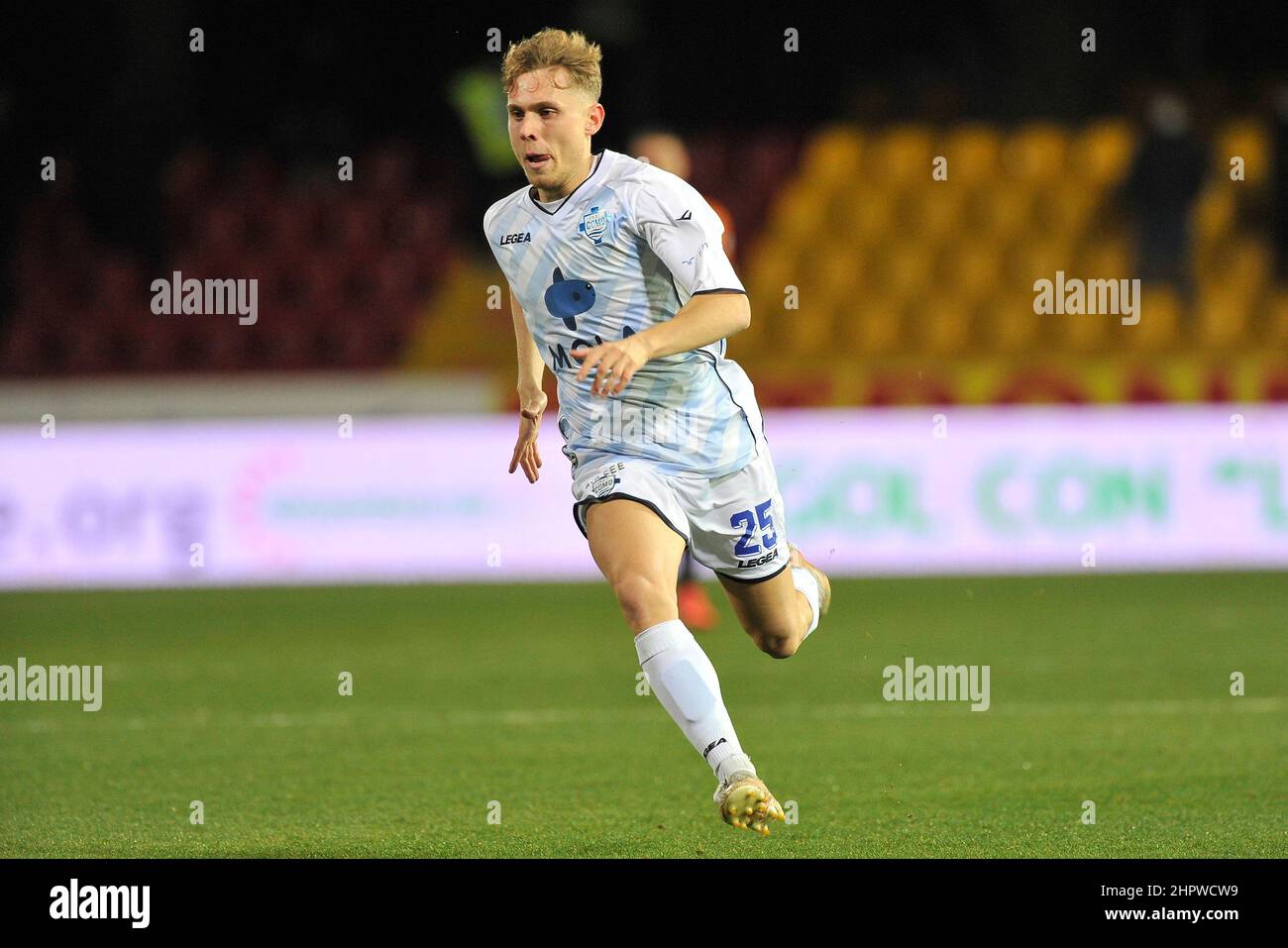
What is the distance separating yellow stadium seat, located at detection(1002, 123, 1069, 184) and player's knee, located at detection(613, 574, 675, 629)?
11.0 meters

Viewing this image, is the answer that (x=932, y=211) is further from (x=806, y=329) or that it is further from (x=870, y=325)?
(x=806, y=329)

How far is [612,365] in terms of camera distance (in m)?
4.27

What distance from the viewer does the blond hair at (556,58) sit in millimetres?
4703

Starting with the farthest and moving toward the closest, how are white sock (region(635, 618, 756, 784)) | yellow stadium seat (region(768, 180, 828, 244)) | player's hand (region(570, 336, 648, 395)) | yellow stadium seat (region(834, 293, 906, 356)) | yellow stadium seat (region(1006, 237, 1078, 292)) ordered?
1. yellow stadium seat (region(768, 180, 828, 244))
2. yellow stadium seat (region(1006, 237, 1078, 292))
3. yellow stadium seat (region(834, 293, 906, 356))
4. white sock (region(635, 618, 756, 784))
5. player's hand (region(570, 336, 648, 395))

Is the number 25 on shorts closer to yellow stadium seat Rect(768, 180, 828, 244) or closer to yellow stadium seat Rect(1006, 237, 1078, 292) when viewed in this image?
yellow stadium seat Rect(1006, 237, 1078, 292)

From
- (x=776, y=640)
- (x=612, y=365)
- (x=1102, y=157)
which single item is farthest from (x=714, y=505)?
(x=1102, y=157)

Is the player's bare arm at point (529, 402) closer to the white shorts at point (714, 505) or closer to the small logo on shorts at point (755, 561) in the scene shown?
the white shorts at point (714, 505)

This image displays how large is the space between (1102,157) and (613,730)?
9.39m

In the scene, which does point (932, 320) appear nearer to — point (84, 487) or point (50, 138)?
point (84, 487)

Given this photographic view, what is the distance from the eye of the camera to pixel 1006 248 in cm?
1459

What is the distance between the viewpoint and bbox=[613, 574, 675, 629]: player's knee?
4652 mm

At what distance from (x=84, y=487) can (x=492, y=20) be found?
26.4 feet
